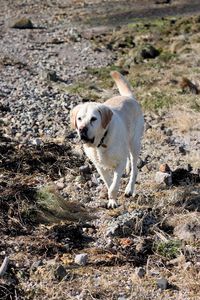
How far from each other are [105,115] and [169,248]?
156 centimetres

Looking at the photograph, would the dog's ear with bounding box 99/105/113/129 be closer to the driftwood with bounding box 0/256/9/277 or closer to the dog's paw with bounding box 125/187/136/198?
the dog's paw with bounding box 125/187/136/198

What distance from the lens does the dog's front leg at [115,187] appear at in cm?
724

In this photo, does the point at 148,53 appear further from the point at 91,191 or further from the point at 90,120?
the point at 90,120

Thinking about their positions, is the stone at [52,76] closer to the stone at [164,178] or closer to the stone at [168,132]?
the stone at [168,132]

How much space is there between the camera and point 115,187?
7234 mm

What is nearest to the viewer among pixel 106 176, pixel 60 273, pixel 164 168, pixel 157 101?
pixel 60 273

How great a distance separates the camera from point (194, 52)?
17.8 metres

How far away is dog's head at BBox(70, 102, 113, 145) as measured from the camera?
6.62m

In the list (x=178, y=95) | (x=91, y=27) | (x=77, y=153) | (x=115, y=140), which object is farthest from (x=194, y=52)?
(x=115, y=140)

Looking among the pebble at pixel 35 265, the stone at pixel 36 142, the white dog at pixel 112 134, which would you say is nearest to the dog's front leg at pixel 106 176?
the white dog at pixel 112 134

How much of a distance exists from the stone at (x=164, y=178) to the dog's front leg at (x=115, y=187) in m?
0.88

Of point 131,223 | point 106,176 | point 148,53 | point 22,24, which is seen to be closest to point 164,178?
point 106,176

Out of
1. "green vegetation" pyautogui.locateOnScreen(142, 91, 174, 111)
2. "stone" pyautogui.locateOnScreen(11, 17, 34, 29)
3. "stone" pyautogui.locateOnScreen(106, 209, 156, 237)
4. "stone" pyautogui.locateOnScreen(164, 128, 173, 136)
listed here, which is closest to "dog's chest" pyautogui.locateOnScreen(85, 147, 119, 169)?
"stone" pyautogui.locateOnScreen(106, 209, 156, 237)

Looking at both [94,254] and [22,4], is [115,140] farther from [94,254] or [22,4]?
[22,4]
